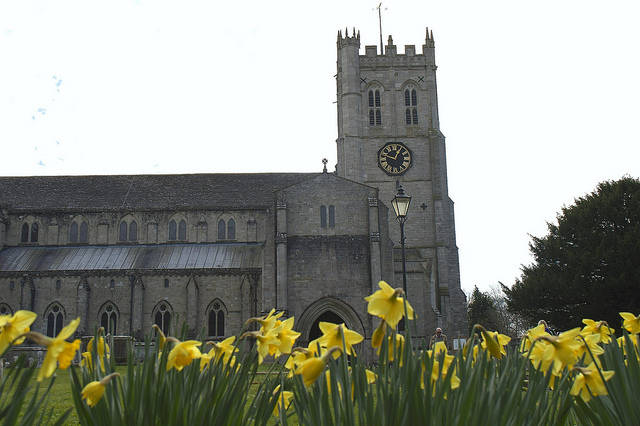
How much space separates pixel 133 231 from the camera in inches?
1759

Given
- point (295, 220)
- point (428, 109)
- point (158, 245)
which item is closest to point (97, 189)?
point (158, 245)

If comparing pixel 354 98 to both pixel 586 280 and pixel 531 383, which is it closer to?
pixel 586 280

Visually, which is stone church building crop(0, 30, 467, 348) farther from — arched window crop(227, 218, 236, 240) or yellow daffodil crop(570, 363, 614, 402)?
yellow daffodil crop(570, 363, 614, 402)

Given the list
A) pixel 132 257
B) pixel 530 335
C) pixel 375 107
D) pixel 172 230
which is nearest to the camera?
pixel 530 335

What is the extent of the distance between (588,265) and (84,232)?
3341cm

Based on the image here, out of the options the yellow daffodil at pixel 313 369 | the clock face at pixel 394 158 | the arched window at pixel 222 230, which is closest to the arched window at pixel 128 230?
the arched window at pixel 222 230

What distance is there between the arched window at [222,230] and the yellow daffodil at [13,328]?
41356 mm

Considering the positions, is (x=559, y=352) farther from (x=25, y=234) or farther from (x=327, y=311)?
(x=25, y=234)

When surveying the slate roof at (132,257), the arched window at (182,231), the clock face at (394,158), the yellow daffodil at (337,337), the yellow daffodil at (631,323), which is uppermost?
the clock face at (394,158)

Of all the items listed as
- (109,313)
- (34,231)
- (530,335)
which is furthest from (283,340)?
(34,231)

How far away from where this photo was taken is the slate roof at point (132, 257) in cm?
4084

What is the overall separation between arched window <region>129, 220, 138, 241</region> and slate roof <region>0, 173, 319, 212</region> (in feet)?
3.72

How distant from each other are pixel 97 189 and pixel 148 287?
36.7 ft

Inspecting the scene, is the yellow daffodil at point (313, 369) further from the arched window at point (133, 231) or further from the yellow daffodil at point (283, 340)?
the arched window at point (133, 231)
